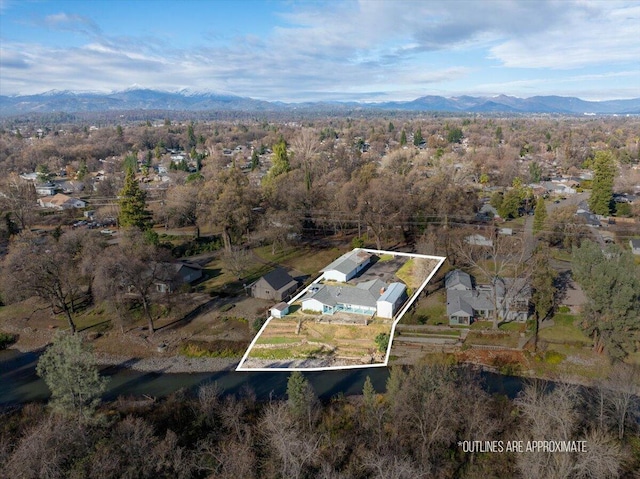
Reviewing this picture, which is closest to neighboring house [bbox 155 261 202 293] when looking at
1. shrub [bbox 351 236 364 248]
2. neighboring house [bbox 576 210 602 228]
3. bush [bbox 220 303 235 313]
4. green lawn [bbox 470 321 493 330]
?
bush [bbox 220 303 235 313]

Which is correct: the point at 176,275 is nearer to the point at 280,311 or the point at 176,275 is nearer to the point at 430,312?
the point at 280,311

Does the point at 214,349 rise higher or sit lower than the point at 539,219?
lower

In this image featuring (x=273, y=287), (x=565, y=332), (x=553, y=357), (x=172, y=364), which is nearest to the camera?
(x=553, y=357)

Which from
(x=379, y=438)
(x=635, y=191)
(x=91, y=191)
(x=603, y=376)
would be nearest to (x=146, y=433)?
(x=379, y=438)

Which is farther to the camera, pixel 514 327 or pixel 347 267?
pixel 347 267

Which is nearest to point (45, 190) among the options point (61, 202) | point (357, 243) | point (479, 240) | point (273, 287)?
point (61, 202)

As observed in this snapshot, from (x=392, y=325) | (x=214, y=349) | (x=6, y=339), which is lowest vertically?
(x=6, y=339)
